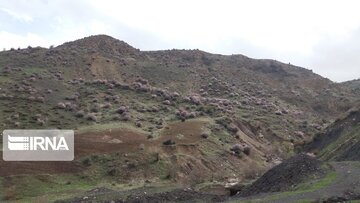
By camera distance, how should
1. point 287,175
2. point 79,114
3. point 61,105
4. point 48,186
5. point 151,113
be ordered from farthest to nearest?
point 151,113 < point 61,105 < point 79,114 < point 48,186 < point 287,175

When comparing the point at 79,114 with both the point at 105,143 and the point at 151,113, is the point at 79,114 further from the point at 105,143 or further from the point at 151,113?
the point at 151,113

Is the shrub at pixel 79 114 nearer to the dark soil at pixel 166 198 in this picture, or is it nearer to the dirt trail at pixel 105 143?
the dirt trail at pixel 105 143

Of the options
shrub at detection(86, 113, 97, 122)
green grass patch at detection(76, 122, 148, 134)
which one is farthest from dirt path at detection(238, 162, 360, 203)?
shrub at detection(86, 113, 97, 122)

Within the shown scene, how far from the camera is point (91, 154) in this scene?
129 feet

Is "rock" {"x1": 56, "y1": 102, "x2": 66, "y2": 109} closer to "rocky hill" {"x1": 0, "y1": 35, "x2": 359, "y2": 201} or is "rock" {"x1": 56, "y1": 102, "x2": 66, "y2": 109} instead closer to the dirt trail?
"rocky hill" {"x1": 0, "y1": 35, "x2": 359, "y2": 201}

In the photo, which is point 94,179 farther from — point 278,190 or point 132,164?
point 278,190

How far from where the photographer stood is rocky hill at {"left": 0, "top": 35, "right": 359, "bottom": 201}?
38.5 meters

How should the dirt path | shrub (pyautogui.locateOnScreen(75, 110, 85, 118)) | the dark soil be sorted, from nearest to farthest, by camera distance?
1. the dirt path
2. the dark soil
3. shrub (pyautogui.locateOnScreen(75, 110, 85, 118))

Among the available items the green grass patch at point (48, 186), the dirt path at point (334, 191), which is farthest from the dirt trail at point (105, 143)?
the dirt path at point (334, 191)

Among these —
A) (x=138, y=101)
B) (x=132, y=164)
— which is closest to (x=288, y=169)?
(x=132, y=164)

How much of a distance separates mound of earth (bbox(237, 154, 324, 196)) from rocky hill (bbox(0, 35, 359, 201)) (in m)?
10.1

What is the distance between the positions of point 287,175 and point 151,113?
101 feet

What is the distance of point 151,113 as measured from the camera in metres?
56.2

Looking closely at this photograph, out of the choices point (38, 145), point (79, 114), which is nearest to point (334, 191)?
point (38, 145)
